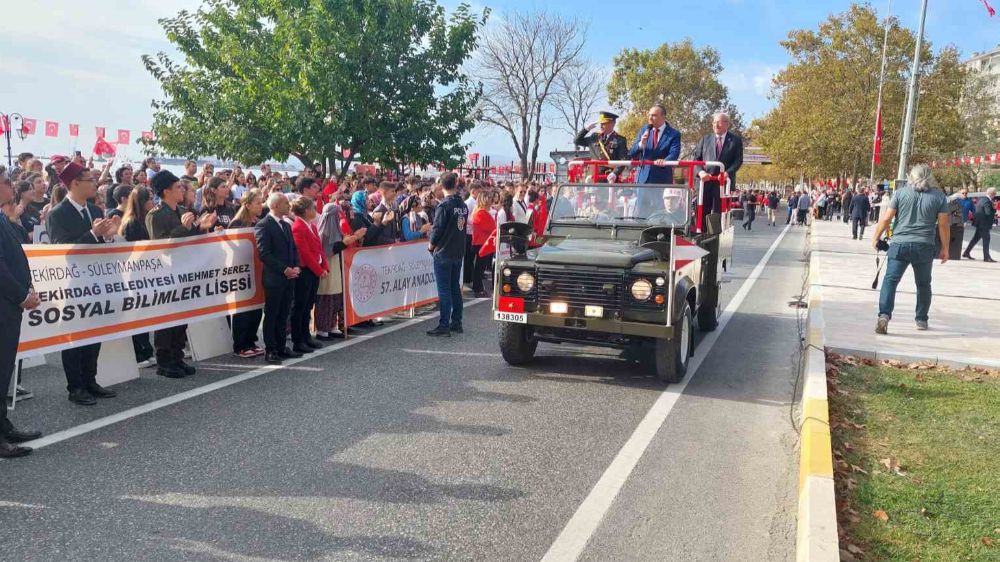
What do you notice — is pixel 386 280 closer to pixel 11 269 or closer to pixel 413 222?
pixel 413 222

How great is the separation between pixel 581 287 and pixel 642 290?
58 cm

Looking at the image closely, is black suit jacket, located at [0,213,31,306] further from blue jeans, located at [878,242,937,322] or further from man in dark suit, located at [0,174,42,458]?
blue jeans, located at [878,242,937,322]

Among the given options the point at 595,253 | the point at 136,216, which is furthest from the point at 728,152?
the point at 136,216

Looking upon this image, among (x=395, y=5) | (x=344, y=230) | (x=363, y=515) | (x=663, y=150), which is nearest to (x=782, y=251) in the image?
(x=395, y=5)

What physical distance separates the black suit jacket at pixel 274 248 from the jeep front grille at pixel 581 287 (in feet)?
8.79

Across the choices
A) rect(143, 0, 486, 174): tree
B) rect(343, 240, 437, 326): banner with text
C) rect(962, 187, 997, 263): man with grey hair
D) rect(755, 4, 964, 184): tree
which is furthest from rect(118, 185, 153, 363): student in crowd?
rect(755, 4, 964, 184): tree

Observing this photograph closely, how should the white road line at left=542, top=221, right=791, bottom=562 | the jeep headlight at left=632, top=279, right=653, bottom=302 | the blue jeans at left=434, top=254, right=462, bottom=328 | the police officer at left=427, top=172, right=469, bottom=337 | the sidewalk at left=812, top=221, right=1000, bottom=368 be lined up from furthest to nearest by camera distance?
the blue jeans at left=434, top=254, right=462, bottom=328, the police officer at left=427, top=172, right=469, bottom=337, the sidewalk at left=812, top=221, right=1000, bottom=368, the jeep headlight at left=632, top=279, right=653, bottom=302, the white road line at left=542, top=221, right=791, bottom=562

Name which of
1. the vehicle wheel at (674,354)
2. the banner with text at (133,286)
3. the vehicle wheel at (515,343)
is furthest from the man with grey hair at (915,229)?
the banner with text at (133,286)

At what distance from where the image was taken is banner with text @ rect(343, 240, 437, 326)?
9695 millimetres

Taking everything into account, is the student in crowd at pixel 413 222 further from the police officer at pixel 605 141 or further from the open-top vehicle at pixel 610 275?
the open-top vehicle at pixel 610 275

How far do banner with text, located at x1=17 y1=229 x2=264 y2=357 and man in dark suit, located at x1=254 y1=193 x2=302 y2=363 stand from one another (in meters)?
0.49

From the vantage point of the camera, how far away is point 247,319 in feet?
27.7

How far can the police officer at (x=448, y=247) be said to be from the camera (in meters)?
9.47

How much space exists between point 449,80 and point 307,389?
1599cm
